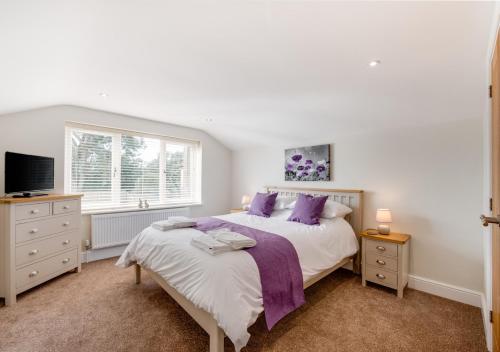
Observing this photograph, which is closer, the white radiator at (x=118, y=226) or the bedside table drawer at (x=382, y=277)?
the bedside table drawer at (x=382, y=277)

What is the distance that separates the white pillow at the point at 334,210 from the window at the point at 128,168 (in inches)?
106

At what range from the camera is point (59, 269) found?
2.73m

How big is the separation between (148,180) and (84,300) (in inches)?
84.7

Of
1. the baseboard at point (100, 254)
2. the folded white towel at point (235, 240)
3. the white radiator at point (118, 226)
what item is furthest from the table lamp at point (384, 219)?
the baseboard at point (100, 254)

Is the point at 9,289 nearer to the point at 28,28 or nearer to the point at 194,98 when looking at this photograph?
the point at 28,28

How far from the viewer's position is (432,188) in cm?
261

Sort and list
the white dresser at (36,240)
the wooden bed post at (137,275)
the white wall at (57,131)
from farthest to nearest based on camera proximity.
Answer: the white wall at (57,131) < the wooden bed post at (137,275) < the white dresser at (36,240)

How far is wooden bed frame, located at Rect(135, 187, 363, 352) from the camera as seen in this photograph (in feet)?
4.89

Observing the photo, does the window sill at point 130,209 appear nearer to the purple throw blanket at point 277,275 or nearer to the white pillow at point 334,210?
the purple throw blanket at point 277,275

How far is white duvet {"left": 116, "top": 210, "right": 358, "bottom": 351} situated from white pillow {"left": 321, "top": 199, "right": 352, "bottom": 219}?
71 mm

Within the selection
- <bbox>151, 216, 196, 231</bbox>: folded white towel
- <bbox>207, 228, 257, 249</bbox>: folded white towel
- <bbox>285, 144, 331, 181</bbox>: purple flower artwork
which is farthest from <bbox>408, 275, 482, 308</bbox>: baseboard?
<bbox>151, 216, 196, 231</bbox>: folded white towel

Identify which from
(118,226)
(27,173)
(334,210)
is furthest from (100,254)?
(334,210)

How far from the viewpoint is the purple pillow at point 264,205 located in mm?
3458

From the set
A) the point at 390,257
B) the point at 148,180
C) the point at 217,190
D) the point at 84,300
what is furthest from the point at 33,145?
the point at 390,257
